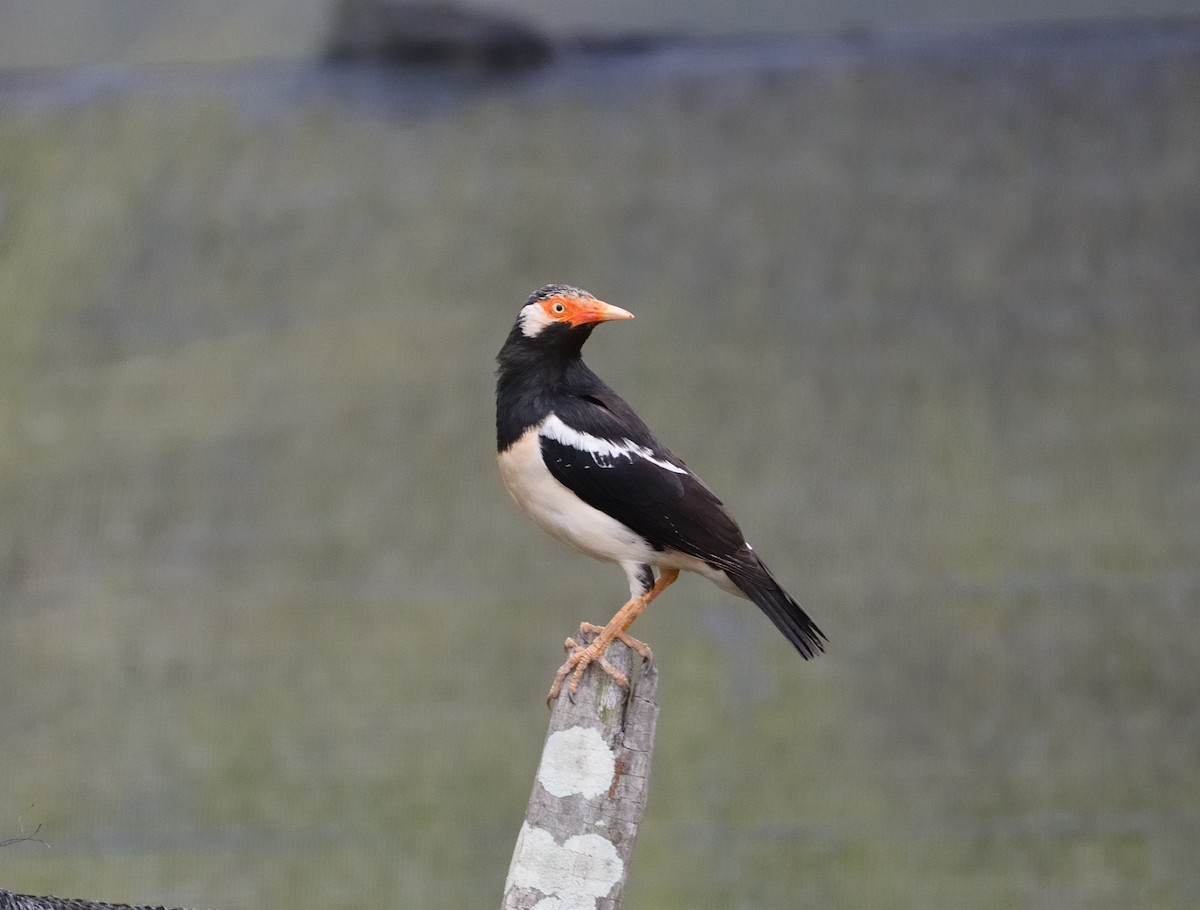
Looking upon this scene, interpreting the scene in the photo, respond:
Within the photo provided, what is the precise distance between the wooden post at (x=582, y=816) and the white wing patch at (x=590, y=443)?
2.62 feet

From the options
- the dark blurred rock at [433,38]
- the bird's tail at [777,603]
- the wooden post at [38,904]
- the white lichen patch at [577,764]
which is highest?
the dark blurred rock at [433,38]

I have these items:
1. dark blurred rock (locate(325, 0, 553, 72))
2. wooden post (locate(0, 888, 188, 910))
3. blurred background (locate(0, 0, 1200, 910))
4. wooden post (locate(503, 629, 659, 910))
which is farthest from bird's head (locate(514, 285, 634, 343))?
dark blurred rock (locate(325, 0, 553, 72))

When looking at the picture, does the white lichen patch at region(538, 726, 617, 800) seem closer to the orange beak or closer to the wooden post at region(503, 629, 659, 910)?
the wooden post at region(503, 629, 659, 910)

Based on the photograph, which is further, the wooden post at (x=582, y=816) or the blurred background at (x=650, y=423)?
the blurred background at (x=650, y=423)

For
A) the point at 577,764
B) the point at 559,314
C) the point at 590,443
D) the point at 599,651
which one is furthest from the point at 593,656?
the point at 559,314

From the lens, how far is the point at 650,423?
6.91 m

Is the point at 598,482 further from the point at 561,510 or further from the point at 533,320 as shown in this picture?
the point at 533,320

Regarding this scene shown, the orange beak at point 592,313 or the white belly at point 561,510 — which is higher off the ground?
the orange beak at point 592,313

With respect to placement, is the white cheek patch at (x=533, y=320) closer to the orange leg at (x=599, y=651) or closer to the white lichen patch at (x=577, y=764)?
the orange leg at (x=599, y=651)

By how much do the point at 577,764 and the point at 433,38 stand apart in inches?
230

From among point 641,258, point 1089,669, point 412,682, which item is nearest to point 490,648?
point 412,682

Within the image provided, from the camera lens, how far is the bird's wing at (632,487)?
144 inches

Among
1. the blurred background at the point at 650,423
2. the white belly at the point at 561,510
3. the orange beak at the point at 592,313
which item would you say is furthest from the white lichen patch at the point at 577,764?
the blurred background at the point at 650,423

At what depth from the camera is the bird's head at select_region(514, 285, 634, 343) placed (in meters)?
3.72
